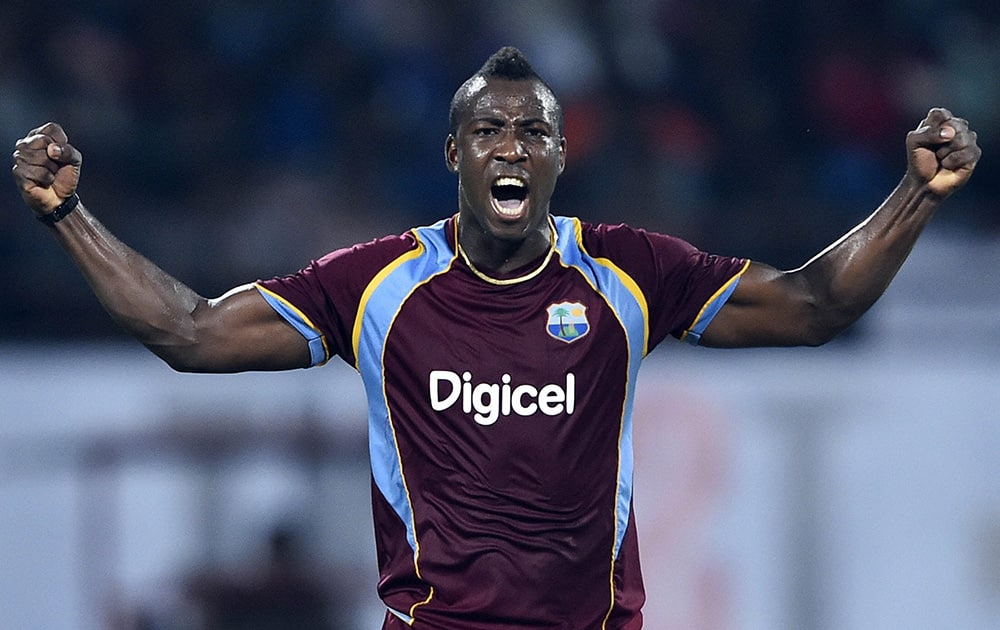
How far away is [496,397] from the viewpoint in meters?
4.33

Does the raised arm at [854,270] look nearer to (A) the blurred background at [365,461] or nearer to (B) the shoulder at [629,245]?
(B) the shoulder at [629,245]

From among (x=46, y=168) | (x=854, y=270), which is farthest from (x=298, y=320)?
(x=854, y=270)

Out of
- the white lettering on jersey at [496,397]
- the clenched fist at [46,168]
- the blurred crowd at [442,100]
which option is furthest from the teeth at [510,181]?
the blurred crowd at [442,100]

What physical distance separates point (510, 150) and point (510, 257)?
32 cm

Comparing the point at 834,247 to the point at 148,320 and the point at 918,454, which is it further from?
the point at 918,454

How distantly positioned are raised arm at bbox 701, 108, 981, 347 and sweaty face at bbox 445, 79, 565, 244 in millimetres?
605

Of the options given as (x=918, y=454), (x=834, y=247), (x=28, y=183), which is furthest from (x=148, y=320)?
(x=918, y=454)

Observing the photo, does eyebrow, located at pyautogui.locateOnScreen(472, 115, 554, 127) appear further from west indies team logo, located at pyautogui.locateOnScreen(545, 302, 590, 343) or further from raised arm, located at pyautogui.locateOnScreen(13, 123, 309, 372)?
raised arm, located at pyautogui.locateOnScreen(13, 123, 309, 372)

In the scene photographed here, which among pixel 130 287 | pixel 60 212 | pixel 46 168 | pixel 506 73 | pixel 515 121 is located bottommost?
pixel 130 287

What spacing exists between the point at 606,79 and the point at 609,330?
5.45 m

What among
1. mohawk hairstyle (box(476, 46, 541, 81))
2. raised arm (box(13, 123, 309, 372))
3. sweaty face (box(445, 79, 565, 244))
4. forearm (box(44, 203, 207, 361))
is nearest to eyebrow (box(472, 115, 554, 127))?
sweaty face (box(445, 79, 565, 244))

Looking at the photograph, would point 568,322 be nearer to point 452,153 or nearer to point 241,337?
point 452,153

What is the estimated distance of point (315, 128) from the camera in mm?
9555

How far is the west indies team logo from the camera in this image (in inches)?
173
